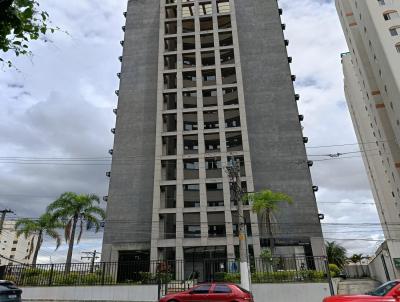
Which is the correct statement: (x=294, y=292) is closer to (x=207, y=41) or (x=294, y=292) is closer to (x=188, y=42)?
(x=207, y=41)

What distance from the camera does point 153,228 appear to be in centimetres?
3638

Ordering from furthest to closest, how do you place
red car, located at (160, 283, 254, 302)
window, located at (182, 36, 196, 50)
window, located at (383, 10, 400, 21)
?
1. window, located at (182, 36, 196, 50)
2. window, located at (383, 10, 400, 21)
3. red car, located at (160, 283, 254, 302)

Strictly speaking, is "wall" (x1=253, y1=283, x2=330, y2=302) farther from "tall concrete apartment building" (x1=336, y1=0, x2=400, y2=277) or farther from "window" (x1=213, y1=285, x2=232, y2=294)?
"tall concrete apartment building" (x1=336, y1=0, x2=400, y2=277)

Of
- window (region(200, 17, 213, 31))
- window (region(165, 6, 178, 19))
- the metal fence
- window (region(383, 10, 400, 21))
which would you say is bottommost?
the metal fence

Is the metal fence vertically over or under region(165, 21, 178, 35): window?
under

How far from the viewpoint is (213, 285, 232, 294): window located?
589 inches

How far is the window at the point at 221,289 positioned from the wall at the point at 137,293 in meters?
5.18

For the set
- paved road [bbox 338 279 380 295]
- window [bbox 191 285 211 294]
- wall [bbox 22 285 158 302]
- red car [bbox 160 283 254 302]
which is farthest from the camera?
paved road [bbox 338 279 380 295]

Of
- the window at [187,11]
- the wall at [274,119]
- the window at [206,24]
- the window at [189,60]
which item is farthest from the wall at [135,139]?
the wall at [274,119]

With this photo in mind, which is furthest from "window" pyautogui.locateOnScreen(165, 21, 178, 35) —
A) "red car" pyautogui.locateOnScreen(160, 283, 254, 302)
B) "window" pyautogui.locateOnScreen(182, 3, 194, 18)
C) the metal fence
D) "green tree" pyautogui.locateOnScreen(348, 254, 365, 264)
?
"green tree" pyautogui.locateOnScreen(348, 254, 365, 264)

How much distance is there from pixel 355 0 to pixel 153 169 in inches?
1675

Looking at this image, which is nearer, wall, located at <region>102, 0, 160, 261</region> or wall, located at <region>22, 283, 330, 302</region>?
wall, located at <region>22, 283, 330, 302</region>

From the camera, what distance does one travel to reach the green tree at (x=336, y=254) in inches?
2172

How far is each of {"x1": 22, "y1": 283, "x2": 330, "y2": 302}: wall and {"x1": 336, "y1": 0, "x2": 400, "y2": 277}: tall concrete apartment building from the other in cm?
1286
